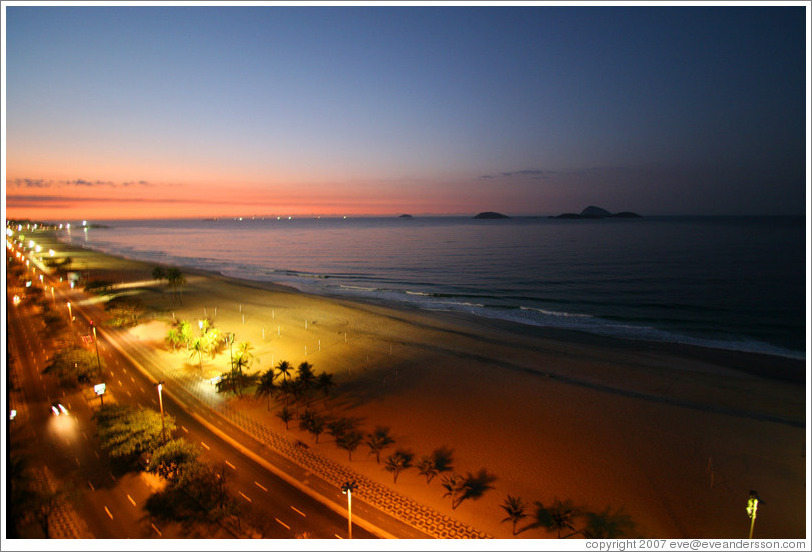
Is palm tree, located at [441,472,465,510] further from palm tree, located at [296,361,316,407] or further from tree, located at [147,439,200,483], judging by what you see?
tree, located at [147,439,200,483]

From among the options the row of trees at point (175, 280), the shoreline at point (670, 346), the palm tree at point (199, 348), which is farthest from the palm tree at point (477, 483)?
the row of trees at point (175, 280)

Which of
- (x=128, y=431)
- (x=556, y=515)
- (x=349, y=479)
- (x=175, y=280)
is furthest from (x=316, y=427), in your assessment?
(x=175, y=280)

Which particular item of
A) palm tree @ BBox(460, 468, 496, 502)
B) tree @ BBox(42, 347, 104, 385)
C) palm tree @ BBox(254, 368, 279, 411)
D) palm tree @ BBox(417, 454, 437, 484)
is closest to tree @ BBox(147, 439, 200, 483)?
palm tree @ BBox(254, 368, 279, 411)

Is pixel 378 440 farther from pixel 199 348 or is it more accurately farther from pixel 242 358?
pixel 199 348

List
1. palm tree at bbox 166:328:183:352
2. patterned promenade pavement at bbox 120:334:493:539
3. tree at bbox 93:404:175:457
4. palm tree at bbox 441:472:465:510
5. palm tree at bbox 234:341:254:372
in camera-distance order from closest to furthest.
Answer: patterned promenade pavement at bbox 120:334:493:539 < palm tree at bbox 441:472:465:510 < tree at bbox 93:404:175:457 < palm tree at bbox 234:341:254:372 < palm tree at bbox 166:328:183:352

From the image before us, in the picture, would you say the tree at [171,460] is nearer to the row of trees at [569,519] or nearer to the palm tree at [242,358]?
the palm tree at [242,358]

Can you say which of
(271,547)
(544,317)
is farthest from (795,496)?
(544,317)
